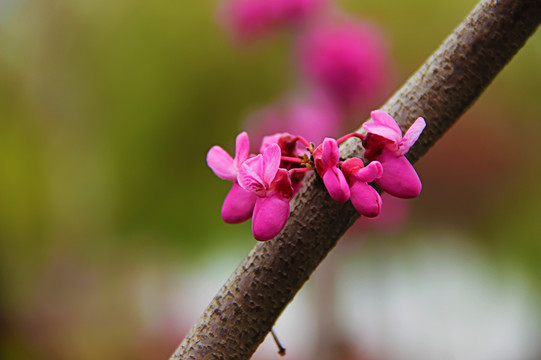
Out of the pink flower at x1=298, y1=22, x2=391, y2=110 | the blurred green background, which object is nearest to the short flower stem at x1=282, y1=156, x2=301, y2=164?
the pink flower at x1=298, y1=22, x2=391, y2=110

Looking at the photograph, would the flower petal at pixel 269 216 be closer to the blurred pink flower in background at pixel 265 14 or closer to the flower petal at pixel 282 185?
the flower petal at pixel 282 185

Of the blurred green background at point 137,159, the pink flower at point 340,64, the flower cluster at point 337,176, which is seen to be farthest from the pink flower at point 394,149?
the blurred green background at point 137,159

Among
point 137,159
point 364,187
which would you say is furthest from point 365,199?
point 137,159

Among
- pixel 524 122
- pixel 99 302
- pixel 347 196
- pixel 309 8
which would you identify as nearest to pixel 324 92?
pixel 309 8

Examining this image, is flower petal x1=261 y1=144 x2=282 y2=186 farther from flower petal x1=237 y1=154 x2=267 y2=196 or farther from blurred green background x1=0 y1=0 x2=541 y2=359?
blurred green background x1=0 y1=0 x2=541 y2=359

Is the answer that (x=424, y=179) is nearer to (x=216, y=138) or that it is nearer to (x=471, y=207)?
(x=471, y=207)

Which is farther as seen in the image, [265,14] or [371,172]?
[265,14]

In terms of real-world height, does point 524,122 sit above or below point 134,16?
above

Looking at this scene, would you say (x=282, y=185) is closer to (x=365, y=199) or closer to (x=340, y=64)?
(x=365, y=199)
